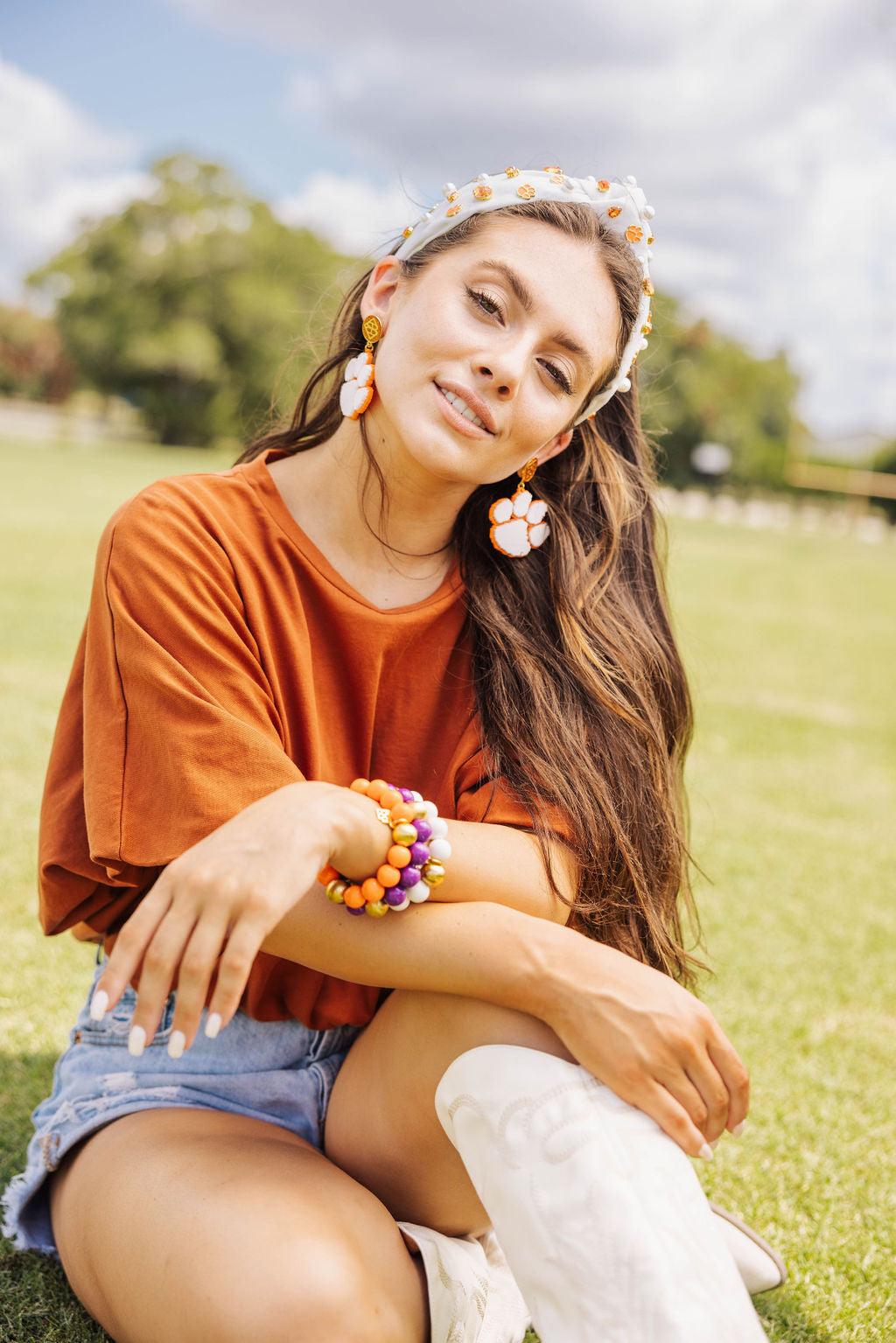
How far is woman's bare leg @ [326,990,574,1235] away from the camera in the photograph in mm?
1772

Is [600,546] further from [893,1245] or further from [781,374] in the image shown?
[781,374]

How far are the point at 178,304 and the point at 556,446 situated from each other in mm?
53263

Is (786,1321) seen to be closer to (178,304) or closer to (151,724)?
(151,724)

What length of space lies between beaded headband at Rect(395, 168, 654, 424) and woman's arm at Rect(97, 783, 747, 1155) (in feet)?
3.68

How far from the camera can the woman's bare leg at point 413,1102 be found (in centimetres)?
177

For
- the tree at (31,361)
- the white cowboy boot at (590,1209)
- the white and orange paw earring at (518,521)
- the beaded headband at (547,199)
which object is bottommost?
the white cowboy boot at (590,1209)

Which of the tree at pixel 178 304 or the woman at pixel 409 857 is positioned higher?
the tree at pixel 178 304

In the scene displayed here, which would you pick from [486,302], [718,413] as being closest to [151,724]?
[486,302]

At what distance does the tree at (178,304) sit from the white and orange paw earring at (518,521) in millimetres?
49603

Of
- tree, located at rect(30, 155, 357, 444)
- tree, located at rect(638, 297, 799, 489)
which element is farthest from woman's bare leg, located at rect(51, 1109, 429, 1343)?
tree, located at rect(638, 297, 799, 489)

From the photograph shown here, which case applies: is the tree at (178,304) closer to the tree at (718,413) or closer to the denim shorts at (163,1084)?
the tree at (718,413)

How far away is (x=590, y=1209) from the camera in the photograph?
1.50 metres

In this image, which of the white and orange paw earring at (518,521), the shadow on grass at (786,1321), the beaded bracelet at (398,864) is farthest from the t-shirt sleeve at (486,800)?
the shadow on grass at (786,1321)

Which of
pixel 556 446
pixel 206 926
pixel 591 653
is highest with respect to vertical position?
pixel 556 446
